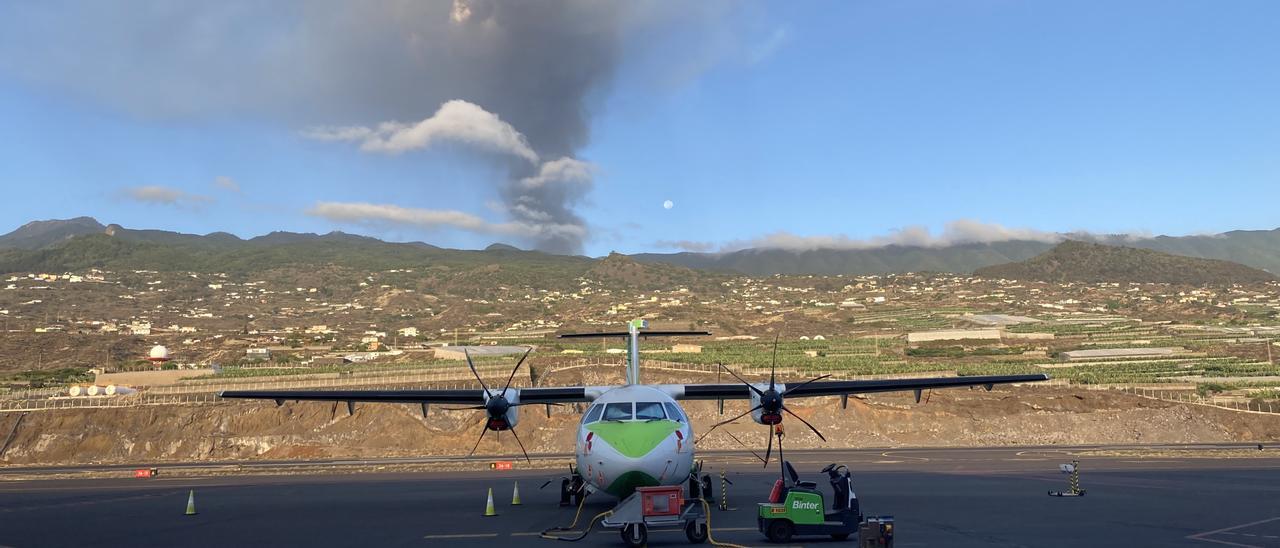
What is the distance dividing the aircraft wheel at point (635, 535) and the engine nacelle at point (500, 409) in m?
7.62

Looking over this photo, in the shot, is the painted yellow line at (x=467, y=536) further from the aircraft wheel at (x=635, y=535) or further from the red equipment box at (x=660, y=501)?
the red equipment box at (x=660, y=501)

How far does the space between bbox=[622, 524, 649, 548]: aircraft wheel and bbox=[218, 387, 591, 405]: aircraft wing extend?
9803 mm

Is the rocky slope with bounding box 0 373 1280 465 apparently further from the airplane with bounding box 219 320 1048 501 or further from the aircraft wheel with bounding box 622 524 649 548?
the aircraft wheel with bounding box 622 524 649 548

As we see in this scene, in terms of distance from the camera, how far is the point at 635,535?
16734 mm

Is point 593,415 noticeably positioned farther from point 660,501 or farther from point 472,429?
point 472,429

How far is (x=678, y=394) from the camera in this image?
26.3 metres

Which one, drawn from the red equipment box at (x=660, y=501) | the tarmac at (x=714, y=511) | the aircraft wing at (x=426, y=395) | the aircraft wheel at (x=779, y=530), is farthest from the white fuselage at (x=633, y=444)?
the aircraft wing at (x=426, y=395)

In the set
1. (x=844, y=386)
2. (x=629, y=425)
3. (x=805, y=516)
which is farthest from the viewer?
(x=844, y=386)

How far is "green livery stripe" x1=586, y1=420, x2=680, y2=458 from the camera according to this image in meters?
19.1

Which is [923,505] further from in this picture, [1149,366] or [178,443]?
[1149,366]

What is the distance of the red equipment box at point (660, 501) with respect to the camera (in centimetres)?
1702

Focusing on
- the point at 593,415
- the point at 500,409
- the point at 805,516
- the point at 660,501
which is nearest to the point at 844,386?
the point at 593,415

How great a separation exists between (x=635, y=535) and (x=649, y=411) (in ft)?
13.9

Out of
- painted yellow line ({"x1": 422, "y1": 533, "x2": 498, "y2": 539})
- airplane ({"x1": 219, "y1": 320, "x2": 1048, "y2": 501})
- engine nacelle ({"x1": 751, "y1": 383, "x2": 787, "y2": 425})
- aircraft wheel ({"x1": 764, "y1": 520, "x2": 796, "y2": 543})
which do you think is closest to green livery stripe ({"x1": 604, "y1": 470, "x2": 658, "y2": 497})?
airplane ({"x1": 219, "y1": 320, "x2": 1048, "y2": 501})
